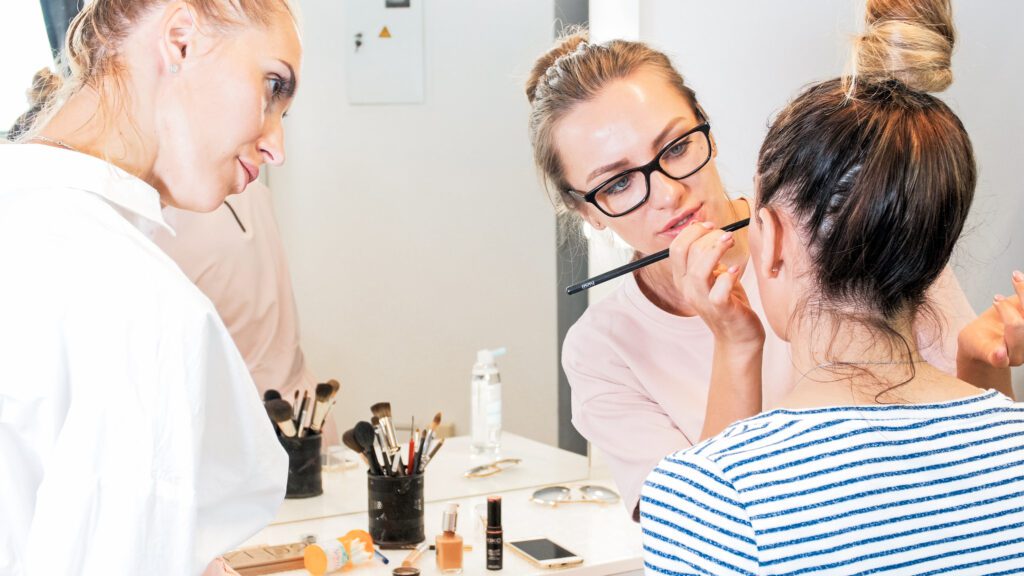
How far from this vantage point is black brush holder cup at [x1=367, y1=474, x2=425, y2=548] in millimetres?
1474

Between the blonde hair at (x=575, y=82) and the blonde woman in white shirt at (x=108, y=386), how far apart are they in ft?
1.83

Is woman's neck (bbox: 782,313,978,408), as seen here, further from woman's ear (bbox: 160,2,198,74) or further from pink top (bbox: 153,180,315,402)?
pink top (bbox: 153,180,315,402)

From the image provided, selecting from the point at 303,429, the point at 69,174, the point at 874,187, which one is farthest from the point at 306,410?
the point at 874,187

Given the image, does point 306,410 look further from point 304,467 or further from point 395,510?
point 395,510

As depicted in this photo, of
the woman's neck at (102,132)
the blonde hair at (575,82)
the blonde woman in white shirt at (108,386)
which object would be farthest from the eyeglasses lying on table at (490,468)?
the woman's neck at (102,132)

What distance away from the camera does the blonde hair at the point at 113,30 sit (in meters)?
0.97

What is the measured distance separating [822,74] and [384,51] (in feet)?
2.40

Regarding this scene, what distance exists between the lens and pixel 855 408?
0.75m

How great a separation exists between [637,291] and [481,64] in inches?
22.2

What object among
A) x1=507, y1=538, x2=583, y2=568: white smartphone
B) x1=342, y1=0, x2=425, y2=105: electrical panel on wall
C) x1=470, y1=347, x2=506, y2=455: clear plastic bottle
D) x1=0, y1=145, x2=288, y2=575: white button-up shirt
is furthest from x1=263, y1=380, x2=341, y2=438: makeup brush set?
x1=0, y1=145, x2=288, y2=575: white button-up shirt

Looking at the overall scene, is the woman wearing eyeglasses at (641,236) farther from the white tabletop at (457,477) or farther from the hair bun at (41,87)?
the hair bun at (41,87)

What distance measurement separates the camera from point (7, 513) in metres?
0.79

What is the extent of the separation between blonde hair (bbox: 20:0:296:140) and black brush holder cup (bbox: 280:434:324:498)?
716 mm

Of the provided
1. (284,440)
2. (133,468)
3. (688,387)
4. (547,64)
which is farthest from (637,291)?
(133,468)
